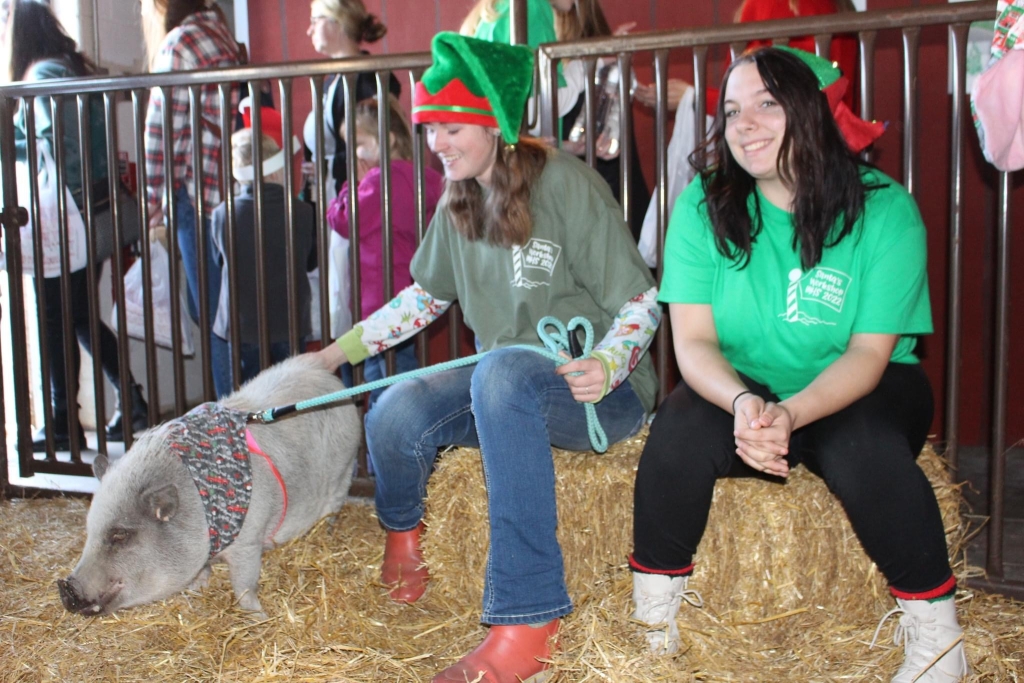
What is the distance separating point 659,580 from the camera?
2.13m

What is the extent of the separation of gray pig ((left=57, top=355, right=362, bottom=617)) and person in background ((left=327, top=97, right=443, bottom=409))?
567 mm

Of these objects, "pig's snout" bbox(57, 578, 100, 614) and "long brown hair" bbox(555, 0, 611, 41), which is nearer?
"pig's snout" bbox(57, 578, 100, 614)

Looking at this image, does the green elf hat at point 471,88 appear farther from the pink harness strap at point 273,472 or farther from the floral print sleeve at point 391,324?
the pink harness strap at point 273,472

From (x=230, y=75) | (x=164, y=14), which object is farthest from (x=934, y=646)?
(x=164, y=14)

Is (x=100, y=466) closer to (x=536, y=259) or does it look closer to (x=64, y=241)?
(x=536, y=259)

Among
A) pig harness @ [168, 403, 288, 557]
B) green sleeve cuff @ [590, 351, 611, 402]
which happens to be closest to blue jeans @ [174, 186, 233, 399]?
pig harness @ [168, 403, 288, 557]

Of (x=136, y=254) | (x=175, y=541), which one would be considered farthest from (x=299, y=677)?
(x=136, y=254)

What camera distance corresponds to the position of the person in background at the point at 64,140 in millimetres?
3912

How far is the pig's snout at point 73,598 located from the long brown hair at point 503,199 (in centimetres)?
129

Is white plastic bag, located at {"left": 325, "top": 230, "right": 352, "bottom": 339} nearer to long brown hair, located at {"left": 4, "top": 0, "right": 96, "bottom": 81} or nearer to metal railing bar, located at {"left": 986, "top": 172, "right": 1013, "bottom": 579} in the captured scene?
long brown hair, located at {"left": 4, "top": 0, "right": 96, "bottom": 81}

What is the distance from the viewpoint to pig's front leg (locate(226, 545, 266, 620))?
2.49 meters

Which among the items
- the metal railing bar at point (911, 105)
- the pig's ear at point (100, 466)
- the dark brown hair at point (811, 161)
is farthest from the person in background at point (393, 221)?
the metal railing bar at point (911, 105)

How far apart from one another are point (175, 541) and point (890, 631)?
5.54 ft

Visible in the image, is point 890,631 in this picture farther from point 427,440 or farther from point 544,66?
point 544,66
